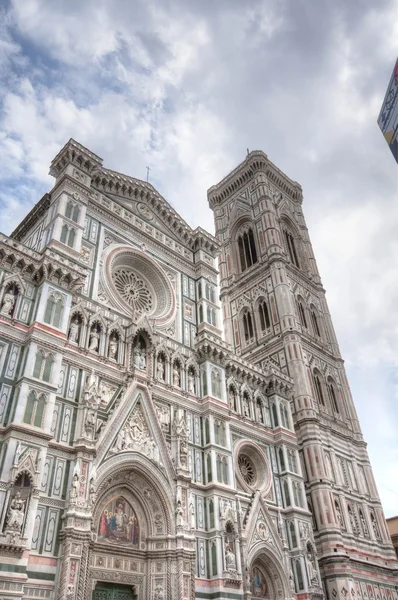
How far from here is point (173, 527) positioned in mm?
19266

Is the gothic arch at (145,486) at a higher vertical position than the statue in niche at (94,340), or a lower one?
lower

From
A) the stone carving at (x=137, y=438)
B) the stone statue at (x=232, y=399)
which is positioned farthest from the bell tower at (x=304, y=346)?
the stone carving at (x=137, y=438)

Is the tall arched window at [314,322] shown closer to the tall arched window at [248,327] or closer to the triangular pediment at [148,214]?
the tall arched window at [248,327]

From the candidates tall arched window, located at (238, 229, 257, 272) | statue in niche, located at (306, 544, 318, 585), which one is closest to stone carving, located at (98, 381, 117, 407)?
statue in niche, located at (306, 544, 318, 585)

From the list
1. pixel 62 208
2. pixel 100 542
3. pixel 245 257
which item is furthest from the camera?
pixel 245 257

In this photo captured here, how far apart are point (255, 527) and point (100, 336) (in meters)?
10.8

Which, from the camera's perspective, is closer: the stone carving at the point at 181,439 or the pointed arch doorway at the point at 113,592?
the pointed arch doorway at the point at 113,592

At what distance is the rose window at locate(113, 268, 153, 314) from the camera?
82.2 feet

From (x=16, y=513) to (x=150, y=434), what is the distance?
6.73m

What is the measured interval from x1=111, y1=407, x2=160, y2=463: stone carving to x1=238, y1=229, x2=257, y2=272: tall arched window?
24.6 meters

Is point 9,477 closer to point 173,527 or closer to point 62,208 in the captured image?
point 173,527

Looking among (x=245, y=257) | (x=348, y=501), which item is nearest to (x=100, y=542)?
(x=348, y=501)

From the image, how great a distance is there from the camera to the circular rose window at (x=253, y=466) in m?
24.6

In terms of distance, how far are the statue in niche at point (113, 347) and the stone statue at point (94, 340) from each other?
70 cm
